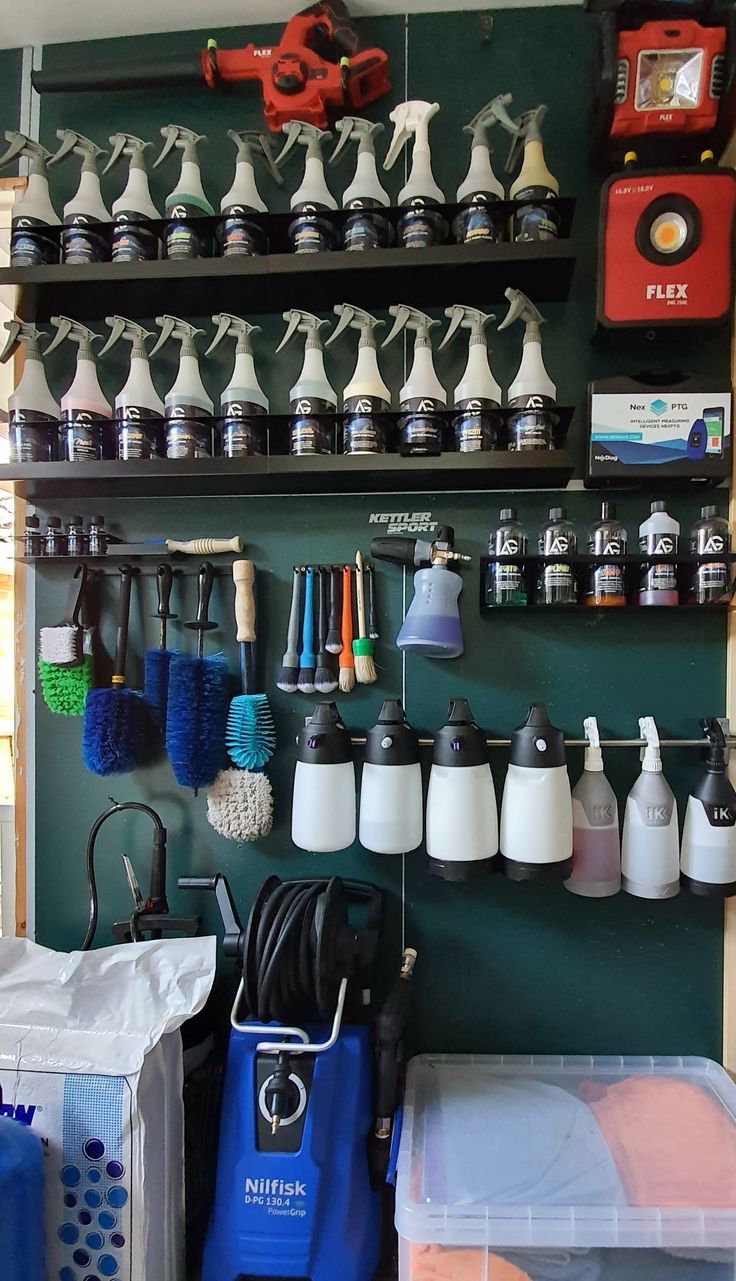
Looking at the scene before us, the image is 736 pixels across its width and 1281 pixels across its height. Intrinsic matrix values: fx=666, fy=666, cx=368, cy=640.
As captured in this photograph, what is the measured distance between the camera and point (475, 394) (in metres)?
1.08

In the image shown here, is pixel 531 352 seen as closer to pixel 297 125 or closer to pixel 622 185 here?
pixel 622 185

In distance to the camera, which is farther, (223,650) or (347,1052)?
(223,650)

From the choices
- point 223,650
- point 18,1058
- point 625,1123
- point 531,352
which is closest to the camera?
point 18,1058

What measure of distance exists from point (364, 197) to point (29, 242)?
0.58 m

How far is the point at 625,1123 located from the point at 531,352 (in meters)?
1.20

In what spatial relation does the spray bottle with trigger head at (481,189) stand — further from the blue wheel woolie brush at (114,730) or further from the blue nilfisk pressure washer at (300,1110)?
the blue nilfisk pressure washer at (300,1110)

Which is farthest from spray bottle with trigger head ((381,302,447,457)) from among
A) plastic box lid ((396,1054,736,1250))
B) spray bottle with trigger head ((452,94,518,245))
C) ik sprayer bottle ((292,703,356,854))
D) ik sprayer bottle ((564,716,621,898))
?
plastic box lid ((396,1054,736,1250))

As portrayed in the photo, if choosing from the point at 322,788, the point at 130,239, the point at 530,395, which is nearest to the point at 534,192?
the point at 530,395

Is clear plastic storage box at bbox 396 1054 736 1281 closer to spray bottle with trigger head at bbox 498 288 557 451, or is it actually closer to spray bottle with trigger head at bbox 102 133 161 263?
spray bottle with trigger head at bbox 498 288 557 451

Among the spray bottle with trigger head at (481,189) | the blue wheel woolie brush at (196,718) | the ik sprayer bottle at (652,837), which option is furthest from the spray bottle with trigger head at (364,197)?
the ik sprayer bottle at (652,837)

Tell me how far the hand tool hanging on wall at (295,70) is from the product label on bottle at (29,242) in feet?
1.03

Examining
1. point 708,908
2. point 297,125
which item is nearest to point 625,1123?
point 708,908

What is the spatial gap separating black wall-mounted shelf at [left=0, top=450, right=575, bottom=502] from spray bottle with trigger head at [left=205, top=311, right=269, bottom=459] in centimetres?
4

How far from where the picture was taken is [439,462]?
3.46 feet
